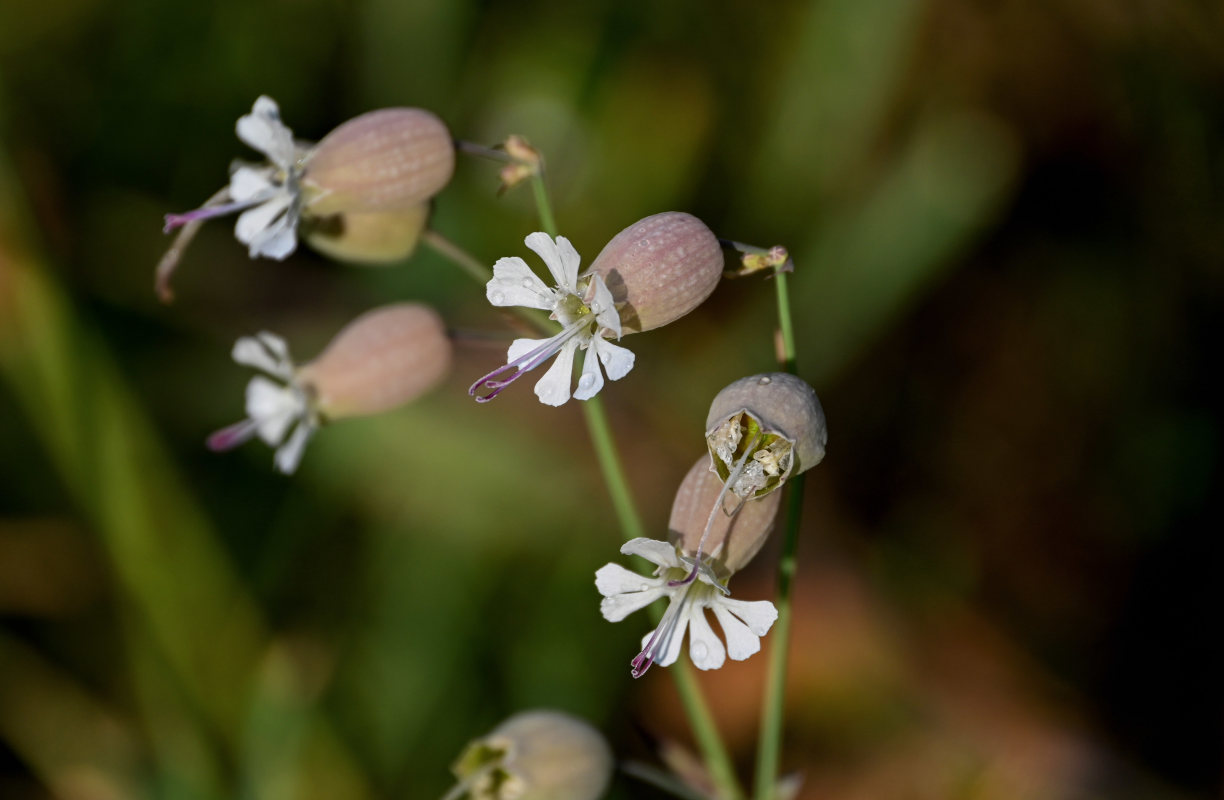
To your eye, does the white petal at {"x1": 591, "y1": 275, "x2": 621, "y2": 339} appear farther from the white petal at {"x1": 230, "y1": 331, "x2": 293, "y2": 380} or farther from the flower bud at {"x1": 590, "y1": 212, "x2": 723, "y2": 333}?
the white petal at {"x1": 230, "y1": 331, "x2": 293, "y2": 380}

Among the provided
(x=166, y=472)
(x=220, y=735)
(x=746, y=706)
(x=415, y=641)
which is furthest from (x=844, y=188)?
(x=220, y=735)

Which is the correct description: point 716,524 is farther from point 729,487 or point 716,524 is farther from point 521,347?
point 521,347

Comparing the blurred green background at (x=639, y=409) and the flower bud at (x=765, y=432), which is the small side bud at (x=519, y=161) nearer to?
the flower bud at (x=765, y=432)

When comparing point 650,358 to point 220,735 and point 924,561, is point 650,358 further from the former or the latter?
point 220,735

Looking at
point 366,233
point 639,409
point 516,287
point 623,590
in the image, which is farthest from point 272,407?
point 639,409

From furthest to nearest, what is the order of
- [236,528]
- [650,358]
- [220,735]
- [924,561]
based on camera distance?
[650,358], [924,561], [236,528], [220,735]

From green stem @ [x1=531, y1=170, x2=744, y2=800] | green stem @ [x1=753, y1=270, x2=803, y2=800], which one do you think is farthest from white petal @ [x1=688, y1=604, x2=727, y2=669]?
green stem @ [x1=531, y1=170, x2=744, y2=800]
